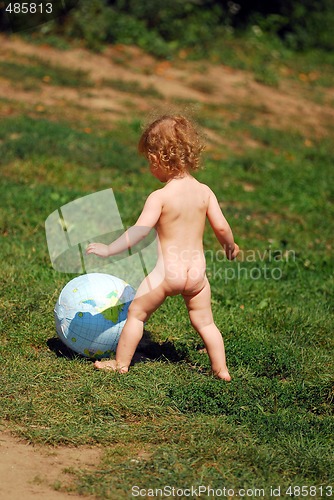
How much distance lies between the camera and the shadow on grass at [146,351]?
5047 millimetres

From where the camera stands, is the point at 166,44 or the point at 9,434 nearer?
the point at 9,434

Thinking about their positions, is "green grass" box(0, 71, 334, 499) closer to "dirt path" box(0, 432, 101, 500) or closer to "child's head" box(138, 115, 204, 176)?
"dirt path" box(0, 432, 101, 500)

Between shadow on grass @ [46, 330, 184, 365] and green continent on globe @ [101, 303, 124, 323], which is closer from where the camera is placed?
green continent on globe @ [101, 303, 124, 323]

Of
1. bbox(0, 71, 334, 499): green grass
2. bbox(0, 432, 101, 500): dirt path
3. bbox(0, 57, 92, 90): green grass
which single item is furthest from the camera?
bbox(0, 57, 92, 90): green grass

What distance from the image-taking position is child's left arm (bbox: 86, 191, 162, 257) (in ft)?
14.2

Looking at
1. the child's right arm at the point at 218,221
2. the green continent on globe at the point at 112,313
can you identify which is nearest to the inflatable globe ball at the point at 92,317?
the green continent on globe at the point at 112,313

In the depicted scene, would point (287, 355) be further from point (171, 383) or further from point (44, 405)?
point (44, 405)

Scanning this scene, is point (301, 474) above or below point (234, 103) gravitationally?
above

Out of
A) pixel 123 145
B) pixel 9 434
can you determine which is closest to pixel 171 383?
pixel 9 434

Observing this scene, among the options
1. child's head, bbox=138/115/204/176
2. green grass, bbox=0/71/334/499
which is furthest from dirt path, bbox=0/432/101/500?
child's head, bbox=138/115/204/176

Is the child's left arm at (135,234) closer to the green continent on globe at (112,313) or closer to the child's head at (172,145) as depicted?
the child's head at (172,145)

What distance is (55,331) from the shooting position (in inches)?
209

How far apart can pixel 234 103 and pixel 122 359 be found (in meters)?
8.18

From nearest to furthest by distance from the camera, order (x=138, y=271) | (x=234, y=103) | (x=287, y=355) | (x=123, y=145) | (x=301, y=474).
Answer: (x=301, y=474)
(x=287, y=355)
(x=138, y=271)
(x=123, y=145)
(x=234, y=103)
